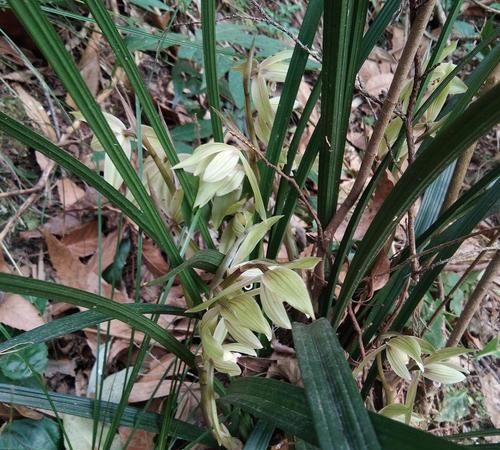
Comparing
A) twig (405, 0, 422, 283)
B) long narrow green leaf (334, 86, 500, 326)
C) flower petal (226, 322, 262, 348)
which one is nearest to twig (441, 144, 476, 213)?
twig (405, 0, 422, 283)

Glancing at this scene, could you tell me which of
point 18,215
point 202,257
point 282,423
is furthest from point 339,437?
point 18,215

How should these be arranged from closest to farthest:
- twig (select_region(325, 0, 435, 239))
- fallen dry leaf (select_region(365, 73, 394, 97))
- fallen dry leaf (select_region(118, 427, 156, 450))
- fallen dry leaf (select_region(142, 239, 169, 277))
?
twig (select_region(325, 0, 435, 239)) → fallen dry leaf (select_region(118, 427, 156, 450)) → fallen dry leaf (select_region(142, 239, 169, 277)) → fallen dry leaf (select_region(365, 73, 394, 97))

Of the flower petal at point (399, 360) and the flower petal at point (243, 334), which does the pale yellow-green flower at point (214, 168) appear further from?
the flower petal at point (399, 360)

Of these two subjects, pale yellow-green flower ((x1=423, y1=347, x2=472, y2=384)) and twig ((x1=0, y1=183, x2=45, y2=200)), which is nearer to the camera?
pale yellow-green flower ((x1=423, y1=347, x2=472, y2=384))

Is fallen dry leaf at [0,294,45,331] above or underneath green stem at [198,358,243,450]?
underneath

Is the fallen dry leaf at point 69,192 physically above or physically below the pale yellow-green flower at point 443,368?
below

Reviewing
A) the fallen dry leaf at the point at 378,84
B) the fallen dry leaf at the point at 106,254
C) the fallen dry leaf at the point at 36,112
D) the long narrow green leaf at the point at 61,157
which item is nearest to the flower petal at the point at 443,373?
the long narrow green leaf at the point at 61,157

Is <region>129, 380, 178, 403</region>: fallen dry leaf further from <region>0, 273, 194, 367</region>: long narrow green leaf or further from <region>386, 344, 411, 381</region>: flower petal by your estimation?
<region>386, 344, 411, 381</region>: flower petal
